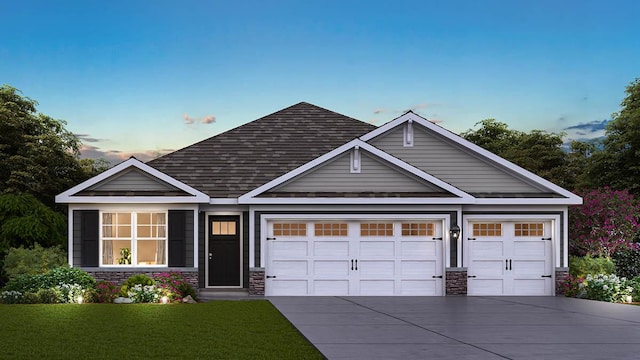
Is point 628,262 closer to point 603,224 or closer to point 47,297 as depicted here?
point 603,224

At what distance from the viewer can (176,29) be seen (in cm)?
3123

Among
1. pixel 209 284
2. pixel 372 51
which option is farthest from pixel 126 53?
pixel 209 284

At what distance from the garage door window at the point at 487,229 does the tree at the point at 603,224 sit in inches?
143

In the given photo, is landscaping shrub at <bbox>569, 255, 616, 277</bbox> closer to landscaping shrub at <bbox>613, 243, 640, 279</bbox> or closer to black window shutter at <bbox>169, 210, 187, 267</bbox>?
landscaping shrub at <bbox>613, 243, 640, 279</bbox>

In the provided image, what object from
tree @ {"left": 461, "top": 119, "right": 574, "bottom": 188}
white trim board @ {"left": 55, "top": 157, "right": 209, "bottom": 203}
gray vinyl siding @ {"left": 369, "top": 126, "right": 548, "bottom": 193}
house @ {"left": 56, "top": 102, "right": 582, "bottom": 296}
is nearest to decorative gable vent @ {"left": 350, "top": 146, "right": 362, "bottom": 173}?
house @ {"left": 56, "top": 102, "right": 582, "bottom": 296}

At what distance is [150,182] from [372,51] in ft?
36.1

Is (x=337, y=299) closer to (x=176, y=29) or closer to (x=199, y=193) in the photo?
A: (x=199, y=193)

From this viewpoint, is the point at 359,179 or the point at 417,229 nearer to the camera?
the point at 359,179

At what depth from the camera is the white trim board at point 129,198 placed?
22.6m

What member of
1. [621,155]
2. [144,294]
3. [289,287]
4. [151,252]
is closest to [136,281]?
[144,294]

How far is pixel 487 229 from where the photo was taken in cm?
2425

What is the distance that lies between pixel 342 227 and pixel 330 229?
36 cm

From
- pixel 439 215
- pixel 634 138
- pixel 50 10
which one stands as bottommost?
pixel 439 215

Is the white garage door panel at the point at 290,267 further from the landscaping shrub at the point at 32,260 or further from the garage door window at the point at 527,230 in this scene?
the garage door window at the point at 527,230
